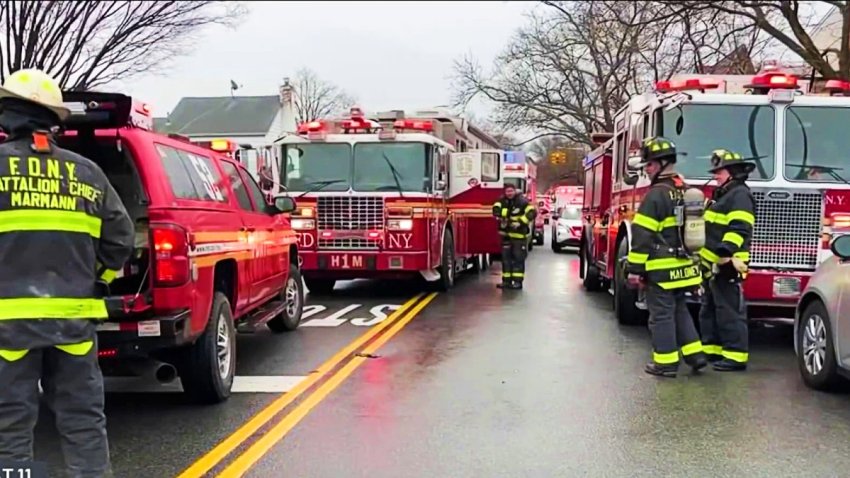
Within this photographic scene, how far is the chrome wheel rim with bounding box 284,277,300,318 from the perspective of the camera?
9281 mm

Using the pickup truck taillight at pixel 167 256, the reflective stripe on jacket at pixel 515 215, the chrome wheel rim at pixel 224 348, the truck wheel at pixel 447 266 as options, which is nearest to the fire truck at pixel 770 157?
the reflective stripe on jacket at pixel 515 215

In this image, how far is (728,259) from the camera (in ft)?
24.2

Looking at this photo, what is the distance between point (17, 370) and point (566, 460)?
2962mm

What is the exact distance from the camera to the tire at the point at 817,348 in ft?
20.9

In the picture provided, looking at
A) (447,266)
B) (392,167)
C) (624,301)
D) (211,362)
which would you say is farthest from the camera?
(447,266)

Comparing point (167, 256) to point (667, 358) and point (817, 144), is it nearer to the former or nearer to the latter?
point (667, 358)

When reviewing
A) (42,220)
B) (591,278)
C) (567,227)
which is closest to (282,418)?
(42,220)

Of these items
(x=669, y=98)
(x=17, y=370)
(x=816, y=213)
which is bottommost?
(x=17, y=370)

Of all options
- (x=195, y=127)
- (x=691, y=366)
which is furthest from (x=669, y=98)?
(x=195, y=127)

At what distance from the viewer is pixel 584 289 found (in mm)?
14375

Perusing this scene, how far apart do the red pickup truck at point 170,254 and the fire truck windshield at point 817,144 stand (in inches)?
219

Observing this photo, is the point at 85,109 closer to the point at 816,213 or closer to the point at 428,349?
the point at 428,349

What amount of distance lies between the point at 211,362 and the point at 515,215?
8.46 m

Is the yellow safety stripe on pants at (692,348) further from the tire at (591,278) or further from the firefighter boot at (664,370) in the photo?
the tire at (591,278)
